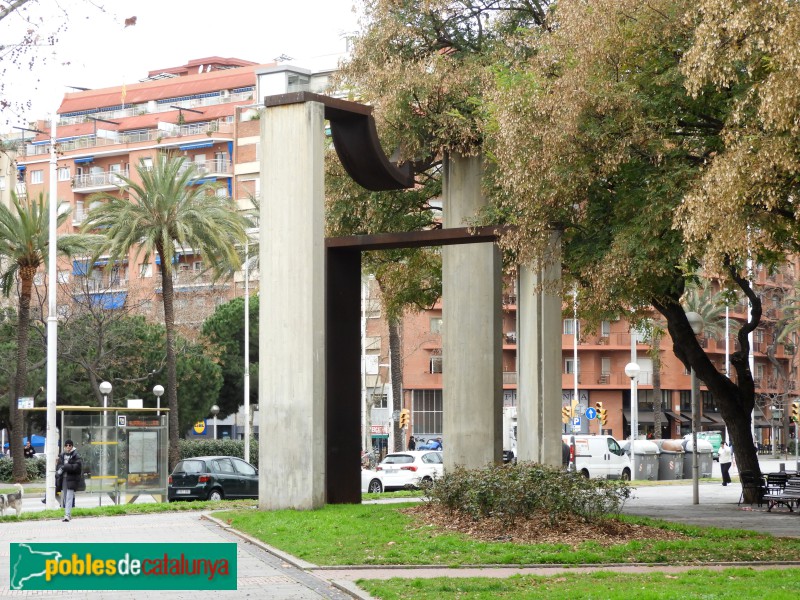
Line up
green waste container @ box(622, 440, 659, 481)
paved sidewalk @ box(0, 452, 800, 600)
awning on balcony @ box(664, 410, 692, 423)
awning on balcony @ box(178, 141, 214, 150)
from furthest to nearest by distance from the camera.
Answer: awning on balcony @ box(178, 141, 214, 150)
awning on balcony @ box(664, 410, 692, 423)
green waste container @ box(622, 440, 659, 481)
paved sidewalk @ box(0, 452, 800, 600)

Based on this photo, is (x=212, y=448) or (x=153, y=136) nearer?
(x=212, y=448)

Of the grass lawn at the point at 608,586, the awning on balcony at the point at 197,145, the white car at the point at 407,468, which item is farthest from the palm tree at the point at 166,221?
the awning on balcony at the point at 197,145

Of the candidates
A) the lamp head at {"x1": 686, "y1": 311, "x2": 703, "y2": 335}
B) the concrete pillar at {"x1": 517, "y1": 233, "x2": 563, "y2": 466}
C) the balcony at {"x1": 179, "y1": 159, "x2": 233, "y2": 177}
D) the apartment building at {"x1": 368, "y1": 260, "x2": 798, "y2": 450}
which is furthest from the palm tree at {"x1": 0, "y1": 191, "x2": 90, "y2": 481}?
the balcony at {"x1": 179, "y1": 159, "x2": 233, "y2": 177}

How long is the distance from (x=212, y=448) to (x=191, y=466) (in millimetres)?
20851

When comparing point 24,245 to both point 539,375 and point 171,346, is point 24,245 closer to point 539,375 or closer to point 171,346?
point 171,346

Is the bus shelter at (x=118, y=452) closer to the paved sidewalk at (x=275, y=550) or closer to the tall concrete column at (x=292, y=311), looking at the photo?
the paved sidewalk at (x=275, y=550)

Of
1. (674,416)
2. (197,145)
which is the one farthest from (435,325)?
(197,145)

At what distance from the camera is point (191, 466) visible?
32.3 m

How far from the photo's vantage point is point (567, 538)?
637 inches

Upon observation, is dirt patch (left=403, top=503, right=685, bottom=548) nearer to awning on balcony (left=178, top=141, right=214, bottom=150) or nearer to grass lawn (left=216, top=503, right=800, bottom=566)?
grass lawn (left=216, top=503, right=800, bottom=566)

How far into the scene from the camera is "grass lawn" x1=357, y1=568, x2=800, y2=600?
11.3m

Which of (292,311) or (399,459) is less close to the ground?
(292,311)

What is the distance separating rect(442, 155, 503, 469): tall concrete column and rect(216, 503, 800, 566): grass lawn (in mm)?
7317

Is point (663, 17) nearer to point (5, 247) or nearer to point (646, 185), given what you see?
point (646, 185)
